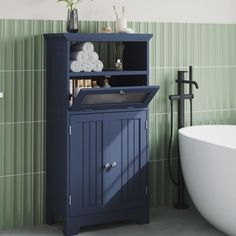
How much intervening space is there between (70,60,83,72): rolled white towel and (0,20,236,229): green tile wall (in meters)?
0.36

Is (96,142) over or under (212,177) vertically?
over

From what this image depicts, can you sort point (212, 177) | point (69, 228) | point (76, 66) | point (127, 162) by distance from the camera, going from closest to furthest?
point (212, 177)
point (76, 66)
point (69, 228)
point (127, 162)

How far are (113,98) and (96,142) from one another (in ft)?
1.15

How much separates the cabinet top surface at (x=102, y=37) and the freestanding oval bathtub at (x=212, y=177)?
804mm

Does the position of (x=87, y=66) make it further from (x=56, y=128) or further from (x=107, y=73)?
(x=56, y=128)

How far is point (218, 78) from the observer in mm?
5172

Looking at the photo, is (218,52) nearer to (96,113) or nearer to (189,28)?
(189,28)

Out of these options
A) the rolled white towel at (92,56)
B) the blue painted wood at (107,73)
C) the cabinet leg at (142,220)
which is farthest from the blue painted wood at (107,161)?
the rolled white towel at (92,56)

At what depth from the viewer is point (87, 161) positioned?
14.0 ft

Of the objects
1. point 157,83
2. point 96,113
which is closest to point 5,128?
point 96,113

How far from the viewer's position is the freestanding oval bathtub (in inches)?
152

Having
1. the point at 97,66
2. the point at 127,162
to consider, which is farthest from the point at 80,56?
the point at 127,162

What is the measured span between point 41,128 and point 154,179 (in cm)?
113

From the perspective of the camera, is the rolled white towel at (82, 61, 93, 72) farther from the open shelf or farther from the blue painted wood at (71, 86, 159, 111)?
the blue painted wood at (71, 86, 159, 111)
